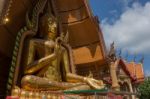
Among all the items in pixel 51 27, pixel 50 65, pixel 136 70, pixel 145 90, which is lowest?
pixel 50 65

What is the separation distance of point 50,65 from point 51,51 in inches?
10.9

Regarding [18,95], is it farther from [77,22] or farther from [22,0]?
[77,22]

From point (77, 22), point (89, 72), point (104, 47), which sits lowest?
point (89, 72)

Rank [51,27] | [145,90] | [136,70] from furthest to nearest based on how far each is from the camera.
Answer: [136,70] → [145,90] → [51,27]

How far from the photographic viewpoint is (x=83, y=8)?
6.44 metres

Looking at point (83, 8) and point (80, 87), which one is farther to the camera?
point (83, 8)

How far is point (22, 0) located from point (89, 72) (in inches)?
89.4

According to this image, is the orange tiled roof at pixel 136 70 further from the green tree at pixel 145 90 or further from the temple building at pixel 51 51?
the temple building at pixel 51 51

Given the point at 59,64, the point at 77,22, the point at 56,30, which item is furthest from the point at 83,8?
the point at 59,64

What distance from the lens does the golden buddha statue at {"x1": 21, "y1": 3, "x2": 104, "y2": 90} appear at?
5129 mm

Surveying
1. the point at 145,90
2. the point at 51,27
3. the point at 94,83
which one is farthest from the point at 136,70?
the point at 94,83

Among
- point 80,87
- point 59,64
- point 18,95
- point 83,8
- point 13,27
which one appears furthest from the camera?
point 83,8

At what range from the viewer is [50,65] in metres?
5.70

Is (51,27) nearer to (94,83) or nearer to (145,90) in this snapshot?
(94,83)
